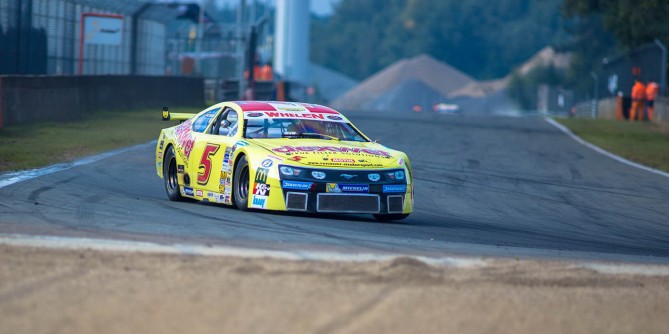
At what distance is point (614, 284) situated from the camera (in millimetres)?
7668

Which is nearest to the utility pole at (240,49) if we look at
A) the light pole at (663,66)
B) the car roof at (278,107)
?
the light pole at (663,66)

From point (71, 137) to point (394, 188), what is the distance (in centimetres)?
1175

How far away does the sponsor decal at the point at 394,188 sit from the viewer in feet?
36.8

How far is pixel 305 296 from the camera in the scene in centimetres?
660

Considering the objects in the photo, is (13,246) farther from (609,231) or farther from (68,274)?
(609,231)

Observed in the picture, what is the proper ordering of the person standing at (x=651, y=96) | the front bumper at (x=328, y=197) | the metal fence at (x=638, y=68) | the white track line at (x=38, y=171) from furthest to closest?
the metal fence at (x=638, y=68)
the person standing at (x=651, y=96)
the white track line at (x=38, y=171)
the front bumper at (x=328, y=197)

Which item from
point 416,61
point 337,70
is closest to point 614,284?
point 416,61

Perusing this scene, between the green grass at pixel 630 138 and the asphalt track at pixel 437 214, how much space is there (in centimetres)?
181

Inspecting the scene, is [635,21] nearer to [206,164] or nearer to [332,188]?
[206,164]

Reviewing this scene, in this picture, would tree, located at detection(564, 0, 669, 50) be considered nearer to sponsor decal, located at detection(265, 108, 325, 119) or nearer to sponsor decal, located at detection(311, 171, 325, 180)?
sponsor decal, located at detection(265, 108, 325, 119)

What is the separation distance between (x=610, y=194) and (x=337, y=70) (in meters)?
161

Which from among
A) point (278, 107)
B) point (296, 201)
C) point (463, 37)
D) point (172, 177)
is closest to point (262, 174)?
point (296, 201)

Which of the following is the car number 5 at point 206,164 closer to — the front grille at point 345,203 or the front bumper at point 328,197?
the front bumper at point 328,197

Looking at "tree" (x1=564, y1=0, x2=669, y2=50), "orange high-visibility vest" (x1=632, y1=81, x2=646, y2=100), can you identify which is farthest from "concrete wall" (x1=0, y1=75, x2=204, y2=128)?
"tree" (x1=564, y1=0, x2=669, y2=50)
